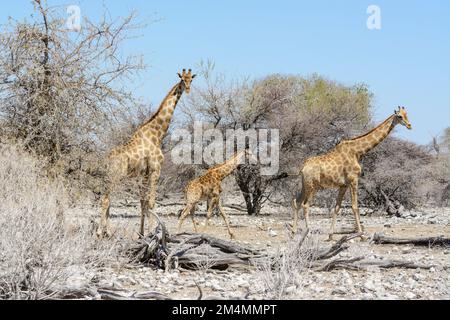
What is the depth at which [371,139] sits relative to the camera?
16.7 metres

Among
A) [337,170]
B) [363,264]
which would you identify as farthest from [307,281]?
[337,170]

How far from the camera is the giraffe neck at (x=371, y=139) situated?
1666 cm

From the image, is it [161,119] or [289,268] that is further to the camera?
[161,119]

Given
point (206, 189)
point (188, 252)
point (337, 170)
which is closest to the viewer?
point (188, 252)

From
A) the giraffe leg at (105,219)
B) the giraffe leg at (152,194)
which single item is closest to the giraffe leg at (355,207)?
the giraffe leg at (152,194)

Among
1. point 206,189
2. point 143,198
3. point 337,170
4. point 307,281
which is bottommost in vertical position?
point 307,281

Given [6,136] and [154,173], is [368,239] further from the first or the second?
[6,136]

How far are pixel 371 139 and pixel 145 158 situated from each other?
5.50 m

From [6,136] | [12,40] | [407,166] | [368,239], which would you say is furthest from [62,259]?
[407,166]

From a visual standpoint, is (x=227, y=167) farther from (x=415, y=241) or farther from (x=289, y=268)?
(x=289, y=268)

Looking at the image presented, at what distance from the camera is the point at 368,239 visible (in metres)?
14.8

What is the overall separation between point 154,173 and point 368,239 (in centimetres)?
436

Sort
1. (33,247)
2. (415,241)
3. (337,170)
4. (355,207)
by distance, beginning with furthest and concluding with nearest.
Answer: (337,170) → (355,207) → (415,241) → (33,247)
